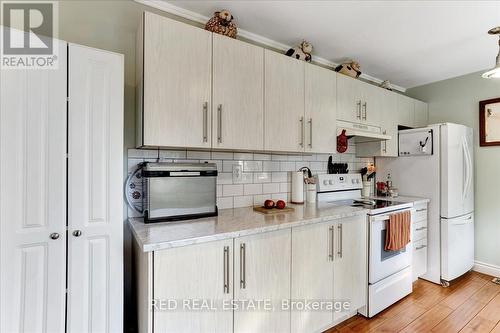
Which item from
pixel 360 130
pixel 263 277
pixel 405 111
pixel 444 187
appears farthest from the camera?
pixel 405 111

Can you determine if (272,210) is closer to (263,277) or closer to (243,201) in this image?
(243,201)

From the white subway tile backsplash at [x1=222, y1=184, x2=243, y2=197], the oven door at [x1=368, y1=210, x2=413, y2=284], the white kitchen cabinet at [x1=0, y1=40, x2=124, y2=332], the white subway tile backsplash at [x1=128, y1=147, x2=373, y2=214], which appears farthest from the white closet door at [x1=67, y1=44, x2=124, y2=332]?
the oven door at [x1=368, y1=210, x2=413, y2=284]

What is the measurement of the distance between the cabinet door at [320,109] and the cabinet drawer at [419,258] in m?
1.53

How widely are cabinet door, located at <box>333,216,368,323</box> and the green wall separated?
210cm

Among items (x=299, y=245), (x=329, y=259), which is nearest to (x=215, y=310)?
(x=299, y=245)

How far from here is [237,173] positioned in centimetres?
216

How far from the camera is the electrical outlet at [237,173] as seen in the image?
215 cm

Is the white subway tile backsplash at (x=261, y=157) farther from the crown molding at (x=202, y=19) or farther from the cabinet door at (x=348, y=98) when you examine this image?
the crown molding at (x=202, y=19)

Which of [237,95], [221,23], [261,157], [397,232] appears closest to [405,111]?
[397,232]

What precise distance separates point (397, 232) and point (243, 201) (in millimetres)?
1437

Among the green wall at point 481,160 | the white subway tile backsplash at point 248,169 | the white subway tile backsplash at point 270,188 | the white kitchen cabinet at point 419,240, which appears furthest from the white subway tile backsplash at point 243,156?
the green wall at point 481,160

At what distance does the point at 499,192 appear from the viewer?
2926 millimetres

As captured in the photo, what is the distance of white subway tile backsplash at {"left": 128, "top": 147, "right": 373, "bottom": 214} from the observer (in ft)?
6.17

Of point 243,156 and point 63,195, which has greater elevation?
point 243,156
